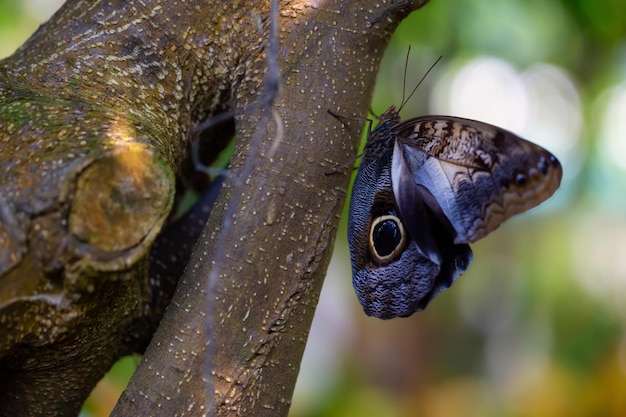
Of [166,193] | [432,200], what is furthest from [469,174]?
[166,193]

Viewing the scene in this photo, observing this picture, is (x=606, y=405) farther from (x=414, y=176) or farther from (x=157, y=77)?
(x=157, y=77)

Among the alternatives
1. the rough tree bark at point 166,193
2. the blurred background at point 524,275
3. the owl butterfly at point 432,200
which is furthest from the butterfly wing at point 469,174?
the blurred background at point 524,275

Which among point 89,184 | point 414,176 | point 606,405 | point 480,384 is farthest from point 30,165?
point 480,384

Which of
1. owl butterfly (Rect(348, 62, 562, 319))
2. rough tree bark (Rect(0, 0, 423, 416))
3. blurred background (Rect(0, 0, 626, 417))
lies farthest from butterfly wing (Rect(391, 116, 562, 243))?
blurred background (Rect(0, 0, 626, 417))

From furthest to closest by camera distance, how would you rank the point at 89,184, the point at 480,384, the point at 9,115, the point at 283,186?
the point at 480,384 → the point at 283,186 → the point at 9,115 → the point at 89,184

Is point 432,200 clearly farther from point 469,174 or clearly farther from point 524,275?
point 524,275
